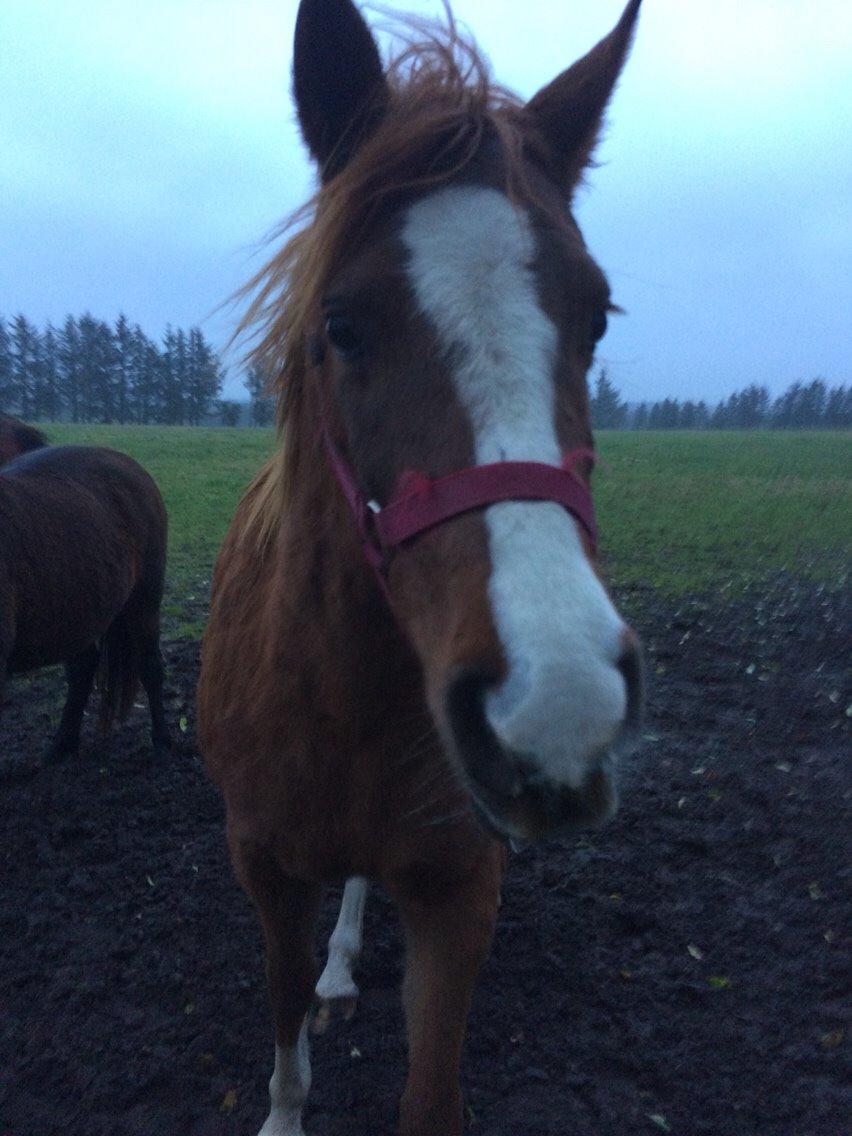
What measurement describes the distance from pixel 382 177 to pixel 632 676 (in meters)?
1.14

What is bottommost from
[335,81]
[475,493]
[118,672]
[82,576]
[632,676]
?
[118,672]

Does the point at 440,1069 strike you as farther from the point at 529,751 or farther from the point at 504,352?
the point at 504,352

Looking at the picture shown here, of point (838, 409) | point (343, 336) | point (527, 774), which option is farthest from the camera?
point (838, 409)

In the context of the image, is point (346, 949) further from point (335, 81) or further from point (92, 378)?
point (92, 378)

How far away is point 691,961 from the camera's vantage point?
10.7ft

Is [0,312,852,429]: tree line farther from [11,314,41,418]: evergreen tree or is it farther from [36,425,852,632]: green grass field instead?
[36,425,852,632]: green grass field

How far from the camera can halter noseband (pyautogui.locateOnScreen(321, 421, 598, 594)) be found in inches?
52.7

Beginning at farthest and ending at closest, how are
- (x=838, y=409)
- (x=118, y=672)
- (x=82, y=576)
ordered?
(x=838, y=409), (x=118, y=672), (x=82, y=576)

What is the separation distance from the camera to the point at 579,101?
6.68ft

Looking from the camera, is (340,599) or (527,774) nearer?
(527,774)

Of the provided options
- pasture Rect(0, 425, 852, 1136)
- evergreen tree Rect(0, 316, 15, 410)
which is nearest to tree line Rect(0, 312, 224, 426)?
evergreen tree Rect(0, 316, 15, 410)

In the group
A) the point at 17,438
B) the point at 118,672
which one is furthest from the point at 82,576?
the point at 17,438

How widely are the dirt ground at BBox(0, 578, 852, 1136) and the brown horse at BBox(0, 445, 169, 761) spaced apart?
1.79 feet

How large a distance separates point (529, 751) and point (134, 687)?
470cm
